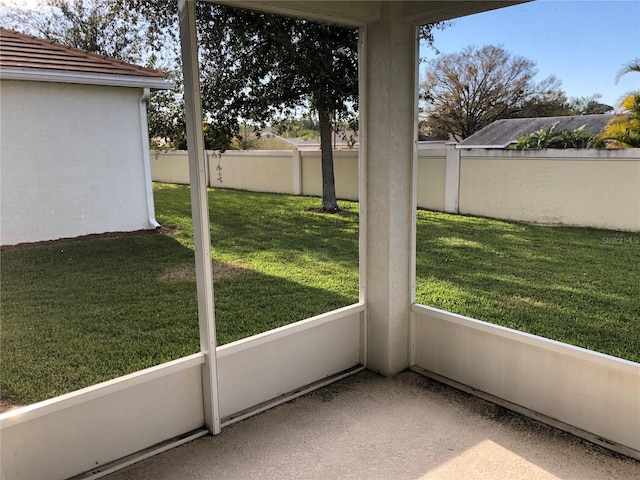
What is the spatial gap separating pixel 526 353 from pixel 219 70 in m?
2.23

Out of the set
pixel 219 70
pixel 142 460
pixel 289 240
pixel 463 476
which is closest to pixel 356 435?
pixel 463 476

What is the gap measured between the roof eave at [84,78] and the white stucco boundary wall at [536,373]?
1988 mm

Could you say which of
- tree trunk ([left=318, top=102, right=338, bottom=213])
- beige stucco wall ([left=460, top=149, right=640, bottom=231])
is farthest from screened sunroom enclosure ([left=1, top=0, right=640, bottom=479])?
beige stucco wall ([left=460, top=149, right=640, bottom=231])

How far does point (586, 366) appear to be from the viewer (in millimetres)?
2357

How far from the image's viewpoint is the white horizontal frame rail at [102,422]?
1938 millimetres

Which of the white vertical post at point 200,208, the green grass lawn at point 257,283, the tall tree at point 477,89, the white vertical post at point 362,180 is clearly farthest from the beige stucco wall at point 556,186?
the white vertical post at point 200,208

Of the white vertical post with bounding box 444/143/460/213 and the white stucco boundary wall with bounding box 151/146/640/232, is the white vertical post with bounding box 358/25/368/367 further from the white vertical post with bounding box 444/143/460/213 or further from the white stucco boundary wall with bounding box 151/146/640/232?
the white vertical post with bounding box 444/143/460/213

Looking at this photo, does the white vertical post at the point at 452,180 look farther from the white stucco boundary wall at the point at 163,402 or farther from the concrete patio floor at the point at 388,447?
the concrete patio floor at the point at 388,447

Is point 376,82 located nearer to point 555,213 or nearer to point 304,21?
point 304,21

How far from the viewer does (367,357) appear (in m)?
3.17

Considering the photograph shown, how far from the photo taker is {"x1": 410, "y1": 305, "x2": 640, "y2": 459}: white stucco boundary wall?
227 cm

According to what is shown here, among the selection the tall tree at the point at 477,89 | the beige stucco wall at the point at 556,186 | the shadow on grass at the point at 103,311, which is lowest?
the shadow on grass at the point at 103,311

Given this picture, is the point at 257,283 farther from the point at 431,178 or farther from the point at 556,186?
the point at 556,186

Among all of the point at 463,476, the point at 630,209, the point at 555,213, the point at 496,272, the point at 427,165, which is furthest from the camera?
the point at 496,272
